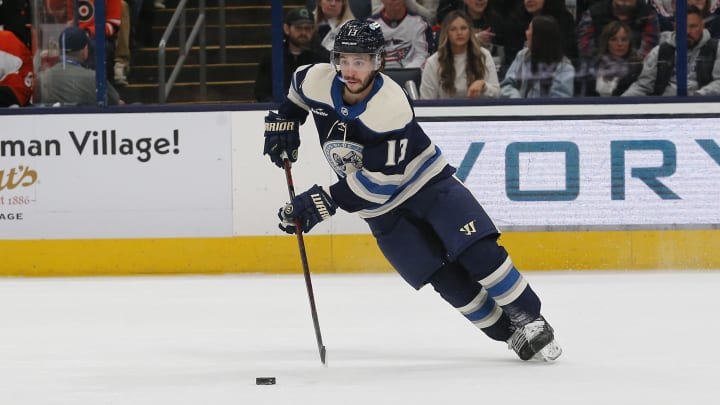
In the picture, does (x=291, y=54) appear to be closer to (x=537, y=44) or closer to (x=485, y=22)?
(x=485, y=22)

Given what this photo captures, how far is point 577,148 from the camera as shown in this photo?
714 centimetres

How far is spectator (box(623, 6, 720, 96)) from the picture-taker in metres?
7.24

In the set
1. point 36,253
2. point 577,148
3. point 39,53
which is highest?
point 39,53

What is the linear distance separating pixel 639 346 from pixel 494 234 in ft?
2.25

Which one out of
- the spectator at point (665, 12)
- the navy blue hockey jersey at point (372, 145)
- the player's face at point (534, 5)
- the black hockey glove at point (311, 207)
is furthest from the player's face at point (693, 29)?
the black hockey glove at point (311, 207)

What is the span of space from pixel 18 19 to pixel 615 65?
334 centimetres

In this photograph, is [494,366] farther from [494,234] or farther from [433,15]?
[433,15]

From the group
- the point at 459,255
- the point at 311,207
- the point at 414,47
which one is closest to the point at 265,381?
the point at 311,207

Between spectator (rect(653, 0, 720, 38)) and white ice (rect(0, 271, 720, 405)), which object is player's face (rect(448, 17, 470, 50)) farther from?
white ice (rect(0, 271, 720, 405))

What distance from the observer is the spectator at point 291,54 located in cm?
729

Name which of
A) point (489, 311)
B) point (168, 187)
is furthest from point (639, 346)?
point (168, 187)

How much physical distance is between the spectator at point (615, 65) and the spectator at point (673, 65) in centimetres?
5

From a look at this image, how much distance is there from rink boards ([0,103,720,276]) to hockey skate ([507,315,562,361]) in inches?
122

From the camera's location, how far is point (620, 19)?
7.19 meters
